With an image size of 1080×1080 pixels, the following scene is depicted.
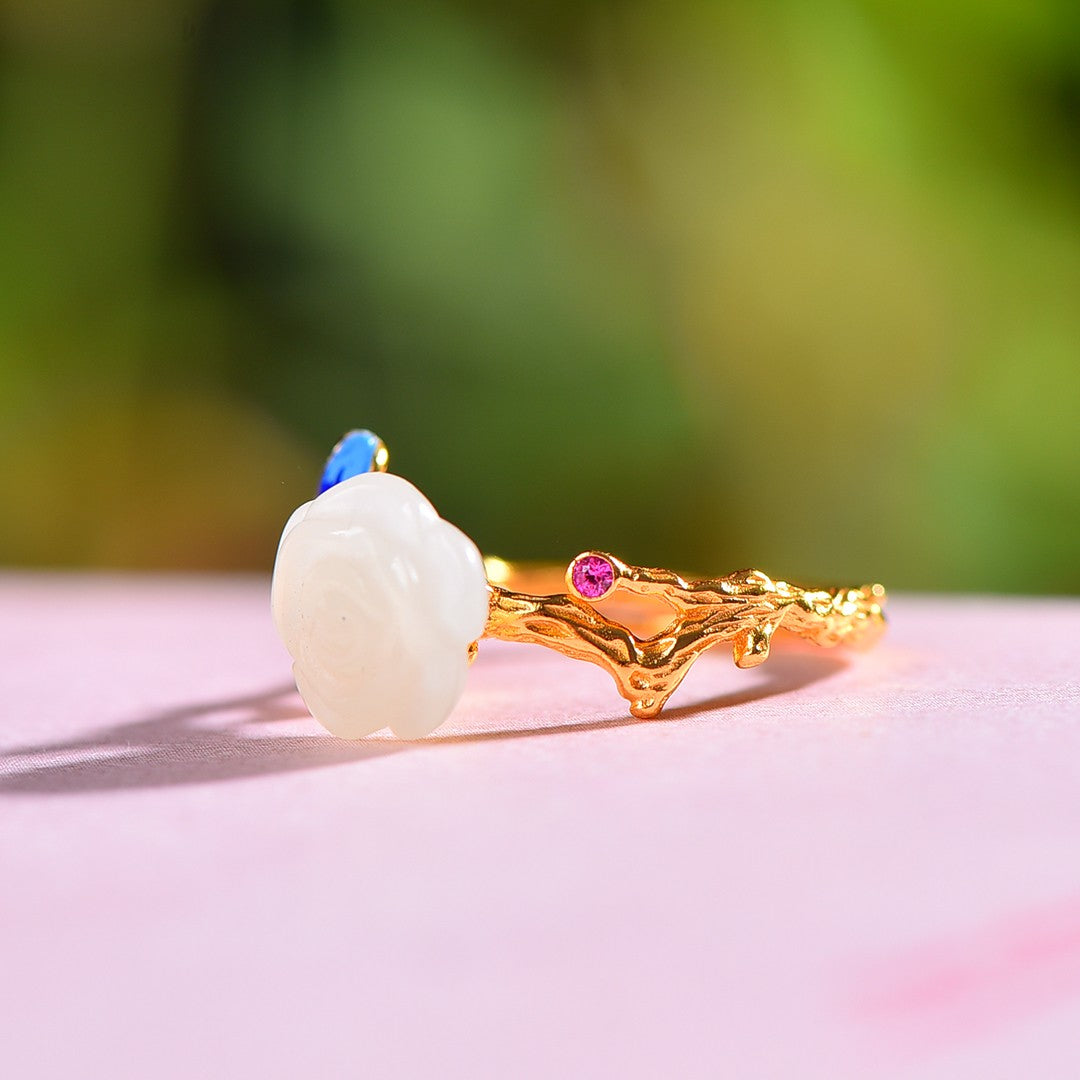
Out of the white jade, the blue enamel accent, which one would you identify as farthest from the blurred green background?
the white jade

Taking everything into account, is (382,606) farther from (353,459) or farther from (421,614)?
(353,459)

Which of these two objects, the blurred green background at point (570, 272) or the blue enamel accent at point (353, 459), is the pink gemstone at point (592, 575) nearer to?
the blue enamel accent at point (353, 459)

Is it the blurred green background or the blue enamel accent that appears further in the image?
the blurred green background

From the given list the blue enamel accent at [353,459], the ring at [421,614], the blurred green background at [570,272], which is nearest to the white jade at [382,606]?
the ring at [421,614]

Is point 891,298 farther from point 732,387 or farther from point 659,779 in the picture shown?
point 659,779

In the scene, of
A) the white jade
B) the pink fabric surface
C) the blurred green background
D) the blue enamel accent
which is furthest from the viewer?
the blurred green background

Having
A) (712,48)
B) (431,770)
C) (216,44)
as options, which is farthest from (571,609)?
(216,44)

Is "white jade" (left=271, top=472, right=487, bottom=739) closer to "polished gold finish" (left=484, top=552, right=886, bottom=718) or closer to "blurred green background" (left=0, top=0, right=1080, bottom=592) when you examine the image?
"polished gold finish" (left=484, top=552, right=886, bottom=718)

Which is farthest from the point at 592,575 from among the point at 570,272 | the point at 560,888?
the point at 570,272
